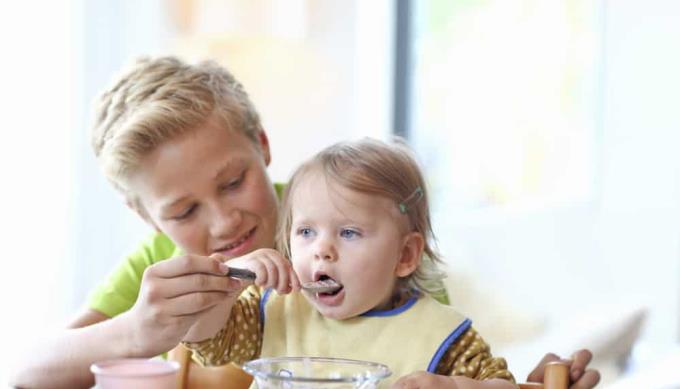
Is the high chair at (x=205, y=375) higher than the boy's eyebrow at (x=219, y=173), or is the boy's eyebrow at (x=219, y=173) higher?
the boy's eyebrow at (x=219, y=173)

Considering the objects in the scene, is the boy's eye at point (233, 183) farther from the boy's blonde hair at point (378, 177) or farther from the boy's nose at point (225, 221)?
the boy's blonde hair at point (378, 177)

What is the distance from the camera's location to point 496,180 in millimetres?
4250

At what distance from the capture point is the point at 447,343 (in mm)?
1256

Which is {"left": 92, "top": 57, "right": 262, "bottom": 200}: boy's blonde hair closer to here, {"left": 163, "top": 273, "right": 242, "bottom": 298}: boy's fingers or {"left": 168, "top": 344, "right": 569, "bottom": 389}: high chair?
{"left": 168, "top": 344, "right": 569, "bottom": 389}: high chair

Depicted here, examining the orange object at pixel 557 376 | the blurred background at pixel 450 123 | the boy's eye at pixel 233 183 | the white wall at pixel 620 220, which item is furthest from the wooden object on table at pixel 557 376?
the white wall at pixel 620 220

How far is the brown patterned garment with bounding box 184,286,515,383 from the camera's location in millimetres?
1229

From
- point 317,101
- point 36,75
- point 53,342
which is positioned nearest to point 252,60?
point 317,101

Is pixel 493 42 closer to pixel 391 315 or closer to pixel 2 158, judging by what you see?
pixel 2 158

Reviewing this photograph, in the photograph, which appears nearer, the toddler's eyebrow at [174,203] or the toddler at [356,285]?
the toddler at [356,285]

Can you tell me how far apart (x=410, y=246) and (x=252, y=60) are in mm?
2568

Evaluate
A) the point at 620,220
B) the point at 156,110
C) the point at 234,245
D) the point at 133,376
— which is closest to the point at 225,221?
the point at 234,245

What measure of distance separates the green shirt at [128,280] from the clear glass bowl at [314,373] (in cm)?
71

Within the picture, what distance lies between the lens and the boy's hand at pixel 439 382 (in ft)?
3.49

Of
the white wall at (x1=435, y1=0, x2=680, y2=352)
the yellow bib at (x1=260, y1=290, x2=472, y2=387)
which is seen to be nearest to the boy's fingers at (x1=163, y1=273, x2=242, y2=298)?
the yellow bib at (x1=260, y1=290, x2=472, y2=387)
